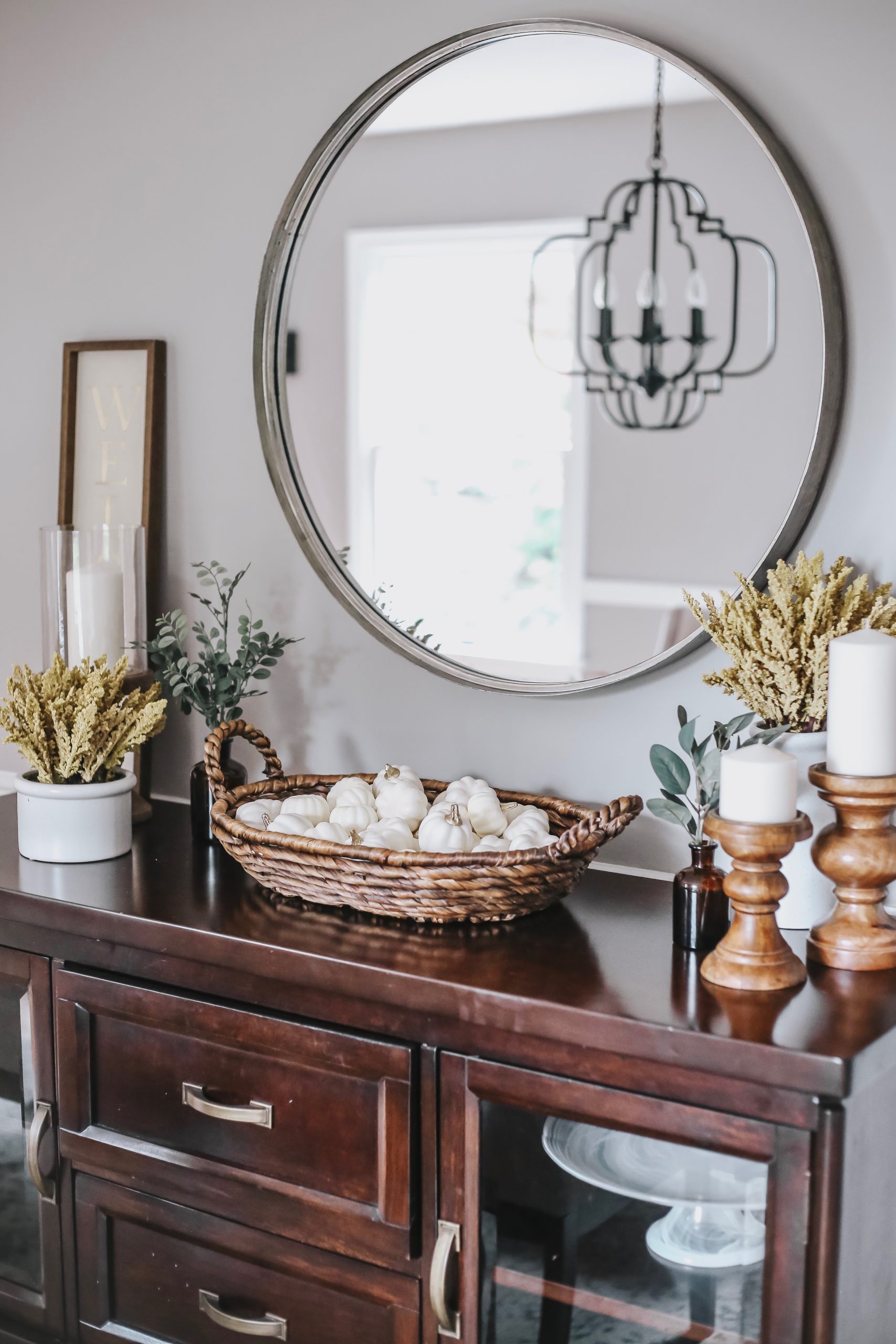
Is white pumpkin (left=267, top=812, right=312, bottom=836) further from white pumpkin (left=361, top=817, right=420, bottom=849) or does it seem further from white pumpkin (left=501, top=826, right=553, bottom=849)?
white pumpkin (left=501, top=826, right=553, bottom=849)

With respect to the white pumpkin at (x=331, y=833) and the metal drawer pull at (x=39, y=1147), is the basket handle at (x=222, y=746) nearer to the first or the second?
the white pumpkin at (x=331, y=833)

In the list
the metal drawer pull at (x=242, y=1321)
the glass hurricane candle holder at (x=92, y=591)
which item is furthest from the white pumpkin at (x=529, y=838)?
the glass hurricane candle holder at (x=92, y=591)

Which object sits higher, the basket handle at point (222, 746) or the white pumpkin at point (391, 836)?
the basket handle at point (222, 746)

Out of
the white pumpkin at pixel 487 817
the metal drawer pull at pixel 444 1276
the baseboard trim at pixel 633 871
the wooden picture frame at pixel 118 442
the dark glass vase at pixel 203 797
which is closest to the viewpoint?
the metal drawer pull at pixel 444 1276

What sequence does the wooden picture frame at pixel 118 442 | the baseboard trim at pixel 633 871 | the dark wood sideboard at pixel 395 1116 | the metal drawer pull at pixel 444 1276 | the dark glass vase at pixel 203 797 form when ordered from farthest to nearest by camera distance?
the wooden picture frame at pixel 118 442, the dark glass vase at pixel 203 797, the baseboard trim at pixel 633 871, the metal drawer pull at pixel 444 1276, the dark wood sideboard at pixel 395 1116

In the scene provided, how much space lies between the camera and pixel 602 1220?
1.18m

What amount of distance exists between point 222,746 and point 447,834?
0.47m

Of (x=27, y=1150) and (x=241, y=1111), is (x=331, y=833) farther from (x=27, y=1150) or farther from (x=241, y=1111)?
(x=27, y=1150)

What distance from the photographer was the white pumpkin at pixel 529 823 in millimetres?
1392

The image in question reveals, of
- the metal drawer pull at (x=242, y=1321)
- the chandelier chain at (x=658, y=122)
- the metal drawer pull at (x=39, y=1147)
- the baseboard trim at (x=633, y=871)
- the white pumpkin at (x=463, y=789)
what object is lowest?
the metal drawer pull at (x=242, y=1321)

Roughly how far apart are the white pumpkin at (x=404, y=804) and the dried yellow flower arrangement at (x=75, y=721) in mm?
311

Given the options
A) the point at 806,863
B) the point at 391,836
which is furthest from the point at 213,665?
the point at 806,863

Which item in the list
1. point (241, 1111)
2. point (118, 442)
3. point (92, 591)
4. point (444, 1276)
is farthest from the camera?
point (118, 442)

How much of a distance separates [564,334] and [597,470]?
165mm
